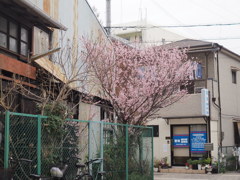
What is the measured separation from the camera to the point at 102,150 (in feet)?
34.5

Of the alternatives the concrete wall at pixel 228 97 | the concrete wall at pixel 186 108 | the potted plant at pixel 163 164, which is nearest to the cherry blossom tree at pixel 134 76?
the concrete wall at pixel 186 108

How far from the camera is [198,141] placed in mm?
23172

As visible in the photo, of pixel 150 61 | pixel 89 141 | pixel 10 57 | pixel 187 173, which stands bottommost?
pixel 187 173

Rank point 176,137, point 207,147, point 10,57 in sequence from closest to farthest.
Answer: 1. point 10,57
2. point 207,147
3. point 176,137

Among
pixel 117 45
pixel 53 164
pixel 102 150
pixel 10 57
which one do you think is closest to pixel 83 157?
pixel 102 150

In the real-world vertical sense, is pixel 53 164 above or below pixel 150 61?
below

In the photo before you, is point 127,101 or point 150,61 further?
point 150,61

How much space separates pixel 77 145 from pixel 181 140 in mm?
15069

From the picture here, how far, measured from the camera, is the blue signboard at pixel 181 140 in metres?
23.6

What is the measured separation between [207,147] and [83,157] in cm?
1290

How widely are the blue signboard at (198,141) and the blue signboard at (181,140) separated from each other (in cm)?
33

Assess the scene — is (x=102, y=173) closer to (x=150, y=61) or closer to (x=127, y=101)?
(x=127, y=101)

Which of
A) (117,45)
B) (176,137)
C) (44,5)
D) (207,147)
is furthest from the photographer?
(176,137)

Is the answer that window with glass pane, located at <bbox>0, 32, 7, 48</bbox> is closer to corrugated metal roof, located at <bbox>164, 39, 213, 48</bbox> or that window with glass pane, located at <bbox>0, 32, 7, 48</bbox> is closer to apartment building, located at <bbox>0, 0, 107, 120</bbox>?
apartment building, located at <bbox>0, 0, 107, 120</bbox>
